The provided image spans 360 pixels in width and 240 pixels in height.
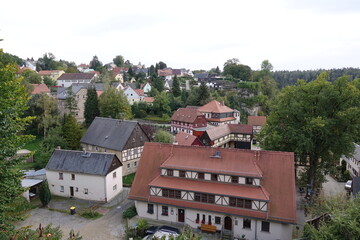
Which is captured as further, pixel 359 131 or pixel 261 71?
pixel 261 71

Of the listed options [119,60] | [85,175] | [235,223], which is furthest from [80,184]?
[119,60]

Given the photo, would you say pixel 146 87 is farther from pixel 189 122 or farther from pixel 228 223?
pixel 228 223

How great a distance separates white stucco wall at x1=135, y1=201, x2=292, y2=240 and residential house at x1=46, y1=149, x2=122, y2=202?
591cm

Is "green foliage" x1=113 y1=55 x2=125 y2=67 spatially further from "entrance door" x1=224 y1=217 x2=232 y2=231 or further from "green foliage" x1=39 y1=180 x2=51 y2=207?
"entrance door" x1=224 y1=217 x2=232 y2=231

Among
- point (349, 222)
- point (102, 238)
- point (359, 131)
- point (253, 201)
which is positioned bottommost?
point (102, 238)

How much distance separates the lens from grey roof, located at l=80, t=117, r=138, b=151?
37.3 m

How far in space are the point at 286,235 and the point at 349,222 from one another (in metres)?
8.55

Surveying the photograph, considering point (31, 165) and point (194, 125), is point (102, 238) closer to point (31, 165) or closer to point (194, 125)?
point (31, 165)

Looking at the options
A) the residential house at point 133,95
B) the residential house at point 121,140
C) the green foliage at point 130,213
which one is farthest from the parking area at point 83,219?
the residential house at point 133,95

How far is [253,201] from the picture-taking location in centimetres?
2216

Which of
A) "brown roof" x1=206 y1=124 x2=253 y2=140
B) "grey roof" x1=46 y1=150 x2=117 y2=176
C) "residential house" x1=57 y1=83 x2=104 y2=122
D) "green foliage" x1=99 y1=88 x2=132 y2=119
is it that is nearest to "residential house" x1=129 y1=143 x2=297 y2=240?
"grey roof" x1=46 y1=150 x2=117 y2=176

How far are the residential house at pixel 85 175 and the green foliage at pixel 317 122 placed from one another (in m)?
17.2

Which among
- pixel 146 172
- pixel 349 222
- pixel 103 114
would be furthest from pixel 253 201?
pixel 103 114

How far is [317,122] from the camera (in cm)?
2542
